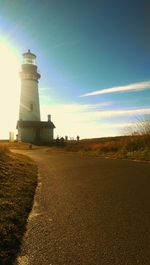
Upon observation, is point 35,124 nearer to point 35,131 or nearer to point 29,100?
point 35,131

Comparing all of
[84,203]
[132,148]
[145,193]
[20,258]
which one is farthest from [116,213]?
[132,148]

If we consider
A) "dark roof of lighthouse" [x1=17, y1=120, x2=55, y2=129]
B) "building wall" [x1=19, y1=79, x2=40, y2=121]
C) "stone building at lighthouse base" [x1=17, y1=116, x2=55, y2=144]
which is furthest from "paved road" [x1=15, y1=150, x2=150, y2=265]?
"building wall" [x1=19, y1=79, x2=40, y2=121]

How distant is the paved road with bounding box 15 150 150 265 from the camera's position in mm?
4582

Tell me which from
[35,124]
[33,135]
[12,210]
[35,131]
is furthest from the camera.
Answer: [33,135]

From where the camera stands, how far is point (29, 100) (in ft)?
178

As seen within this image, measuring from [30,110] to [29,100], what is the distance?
1681mm

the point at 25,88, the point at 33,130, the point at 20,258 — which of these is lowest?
Result: the point at 20,258

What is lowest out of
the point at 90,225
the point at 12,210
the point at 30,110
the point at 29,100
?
the point at 90,225

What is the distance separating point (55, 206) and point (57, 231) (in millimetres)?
1911

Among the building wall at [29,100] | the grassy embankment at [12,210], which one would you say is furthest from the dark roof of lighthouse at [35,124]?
the grassy embankment at [12,210]

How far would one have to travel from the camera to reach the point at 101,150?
26.6m

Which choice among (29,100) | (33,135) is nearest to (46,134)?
(33,135)

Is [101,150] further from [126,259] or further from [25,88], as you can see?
[25,88]

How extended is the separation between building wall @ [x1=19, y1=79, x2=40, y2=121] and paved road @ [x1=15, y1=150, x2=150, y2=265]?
44.9 metres
